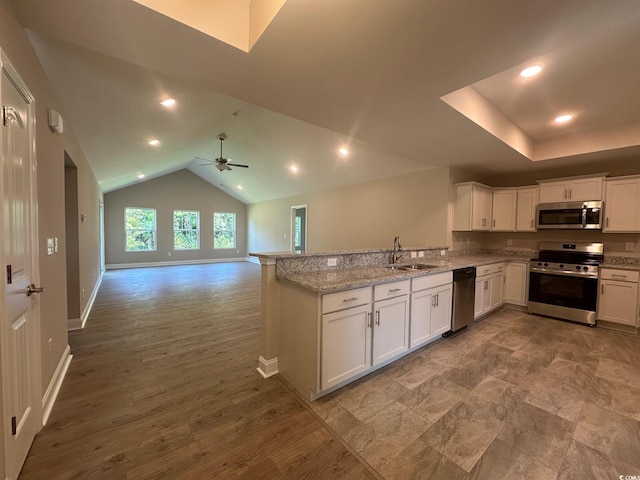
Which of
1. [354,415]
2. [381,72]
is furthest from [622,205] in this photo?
[354,415]

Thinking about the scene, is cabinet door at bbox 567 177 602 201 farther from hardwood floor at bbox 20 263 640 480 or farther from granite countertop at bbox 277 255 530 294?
granite countertop at bbox 277 255 530 294

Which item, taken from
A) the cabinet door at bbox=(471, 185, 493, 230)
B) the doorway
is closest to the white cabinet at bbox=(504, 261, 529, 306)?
the cabinet door at bbox=(471, 185, 493, 230)

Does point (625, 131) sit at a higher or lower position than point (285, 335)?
higher

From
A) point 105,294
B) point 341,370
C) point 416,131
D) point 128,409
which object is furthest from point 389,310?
point 105,294

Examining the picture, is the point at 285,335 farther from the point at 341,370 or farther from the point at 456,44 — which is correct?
the point at 456,44

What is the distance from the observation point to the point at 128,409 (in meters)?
1.99

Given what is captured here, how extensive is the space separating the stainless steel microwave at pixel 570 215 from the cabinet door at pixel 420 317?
2808 millimetres

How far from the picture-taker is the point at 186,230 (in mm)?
10117

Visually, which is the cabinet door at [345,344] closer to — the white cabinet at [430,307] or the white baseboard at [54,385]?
the white cabinet at [430,307]

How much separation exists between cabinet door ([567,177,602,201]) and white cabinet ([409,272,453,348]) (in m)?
2.62

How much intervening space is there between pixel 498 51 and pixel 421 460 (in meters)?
2.55

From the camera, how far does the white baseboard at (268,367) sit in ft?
8.09

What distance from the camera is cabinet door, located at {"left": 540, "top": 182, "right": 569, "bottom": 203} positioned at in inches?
162

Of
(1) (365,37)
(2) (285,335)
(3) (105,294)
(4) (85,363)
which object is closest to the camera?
(1) (365,37)
